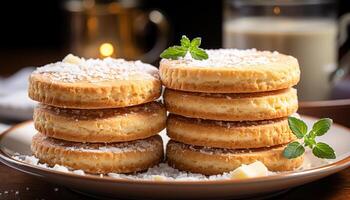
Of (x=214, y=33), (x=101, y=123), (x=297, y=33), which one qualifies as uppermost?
(x=101, y=123)

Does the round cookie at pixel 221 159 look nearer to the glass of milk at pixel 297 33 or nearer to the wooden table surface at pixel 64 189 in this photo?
the wooden table surface at pixel 64 189

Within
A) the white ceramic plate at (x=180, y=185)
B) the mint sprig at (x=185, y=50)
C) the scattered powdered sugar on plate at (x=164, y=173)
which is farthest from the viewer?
the mint sprig at (x=185, y=50)

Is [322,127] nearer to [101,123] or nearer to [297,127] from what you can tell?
[297,127]

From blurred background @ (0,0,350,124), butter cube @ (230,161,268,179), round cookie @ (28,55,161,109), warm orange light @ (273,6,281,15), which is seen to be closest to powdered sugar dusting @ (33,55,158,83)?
round cookie @ (28,55,161,109)

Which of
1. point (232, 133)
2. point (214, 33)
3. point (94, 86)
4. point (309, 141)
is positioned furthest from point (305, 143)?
point (214, 33)

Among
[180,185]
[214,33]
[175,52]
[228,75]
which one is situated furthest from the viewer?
[214,33]

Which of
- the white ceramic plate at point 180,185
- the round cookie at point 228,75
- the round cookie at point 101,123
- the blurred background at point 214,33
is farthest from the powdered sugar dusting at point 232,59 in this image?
the blurred background at point 214,33
